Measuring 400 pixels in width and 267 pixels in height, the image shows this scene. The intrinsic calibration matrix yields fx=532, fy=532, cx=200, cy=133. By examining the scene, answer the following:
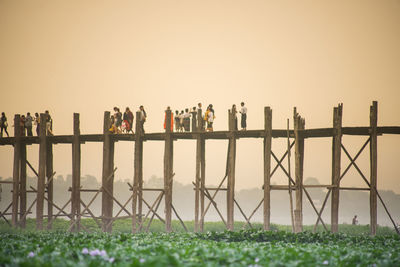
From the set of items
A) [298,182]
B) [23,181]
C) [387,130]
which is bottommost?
[23,181]

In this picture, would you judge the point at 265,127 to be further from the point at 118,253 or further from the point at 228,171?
the point at 118,253

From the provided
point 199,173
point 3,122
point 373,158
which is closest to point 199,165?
point 199,173

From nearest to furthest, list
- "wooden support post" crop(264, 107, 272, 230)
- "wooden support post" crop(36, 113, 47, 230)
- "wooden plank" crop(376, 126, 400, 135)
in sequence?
"wooden plank" crop(376, 126, 400, 135)
"wooden support post" crop(264, 107, 272, 230)
"wooden support post" crop(36, 113, 47, 230)

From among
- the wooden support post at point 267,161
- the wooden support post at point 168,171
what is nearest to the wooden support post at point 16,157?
the wooden support post at point 168,171

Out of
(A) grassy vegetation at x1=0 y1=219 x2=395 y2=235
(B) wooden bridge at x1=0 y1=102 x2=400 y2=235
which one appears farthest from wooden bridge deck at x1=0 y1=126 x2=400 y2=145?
(A) grassy vegetation at x1=0 y1=219 x2=395 y2=235

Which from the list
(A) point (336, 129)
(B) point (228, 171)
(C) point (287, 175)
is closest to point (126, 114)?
(B) point (228, 171)

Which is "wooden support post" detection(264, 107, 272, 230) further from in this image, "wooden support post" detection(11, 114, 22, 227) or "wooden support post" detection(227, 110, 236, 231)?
"wooden support post" detection(11, 114, 22, 227)

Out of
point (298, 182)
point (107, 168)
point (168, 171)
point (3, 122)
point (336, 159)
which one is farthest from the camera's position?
point (3, 122)

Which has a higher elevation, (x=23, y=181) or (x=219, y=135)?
(x=219, y=135)

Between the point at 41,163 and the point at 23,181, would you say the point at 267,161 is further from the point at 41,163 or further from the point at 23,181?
the point at 23,181

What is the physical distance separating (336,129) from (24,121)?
16684mm

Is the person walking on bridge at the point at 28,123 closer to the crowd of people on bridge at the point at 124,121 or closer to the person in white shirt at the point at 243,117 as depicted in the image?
the crowd of people on bridge at the point at 124,121

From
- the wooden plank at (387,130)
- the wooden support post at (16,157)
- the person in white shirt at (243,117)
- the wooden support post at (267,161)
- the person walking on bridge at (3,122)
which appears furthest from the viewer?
the person walking on bridge at (3,122)

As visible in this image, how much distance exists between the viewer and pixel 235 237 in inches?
741
